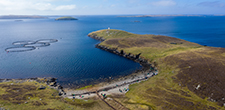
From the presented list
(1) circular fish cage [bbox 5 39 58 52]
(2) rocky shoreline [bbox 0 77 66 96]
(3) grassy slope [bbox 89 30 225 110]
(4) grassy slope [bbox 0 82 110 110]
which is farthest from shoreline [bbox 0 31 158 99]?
(1) circular fish cage [bbox 5 39 58 52]

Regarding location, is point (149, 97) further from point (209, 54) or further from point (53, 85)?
point (209, 54)

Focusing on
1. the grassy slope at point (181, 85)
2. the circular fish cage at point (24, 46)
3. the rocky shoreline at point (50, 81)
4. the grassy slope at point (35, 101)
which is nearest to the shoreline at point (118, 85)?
the rocky shoreline at point (50, 81)

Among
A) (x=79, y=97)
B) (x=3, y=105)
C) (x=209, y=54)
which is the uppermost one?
(x=209, y=54)

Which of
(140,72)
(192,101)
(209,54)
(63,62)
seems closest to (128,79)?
(140,72)

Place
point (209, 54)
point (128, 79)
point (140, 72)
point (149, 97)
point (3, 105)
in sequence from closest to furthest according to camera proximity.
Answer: point (3, 105) → point (149, 97) → point (128, 79) → point (140, 72) → point (209, 54)

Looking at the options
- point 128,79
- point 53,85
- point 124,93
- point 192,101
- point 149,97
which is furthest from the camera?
point 128,79

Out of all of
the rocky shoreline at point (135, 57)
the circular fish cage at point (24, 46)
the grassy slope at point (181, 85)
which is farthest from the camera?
the circular fish cage at point (24, 46)

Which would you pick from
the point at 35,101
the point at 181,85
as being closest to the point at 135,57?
the point at 181,85

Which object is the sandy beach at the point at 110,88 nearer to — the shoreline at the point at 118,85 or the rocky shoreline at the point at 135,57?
the shoreline at the point at 118,85
